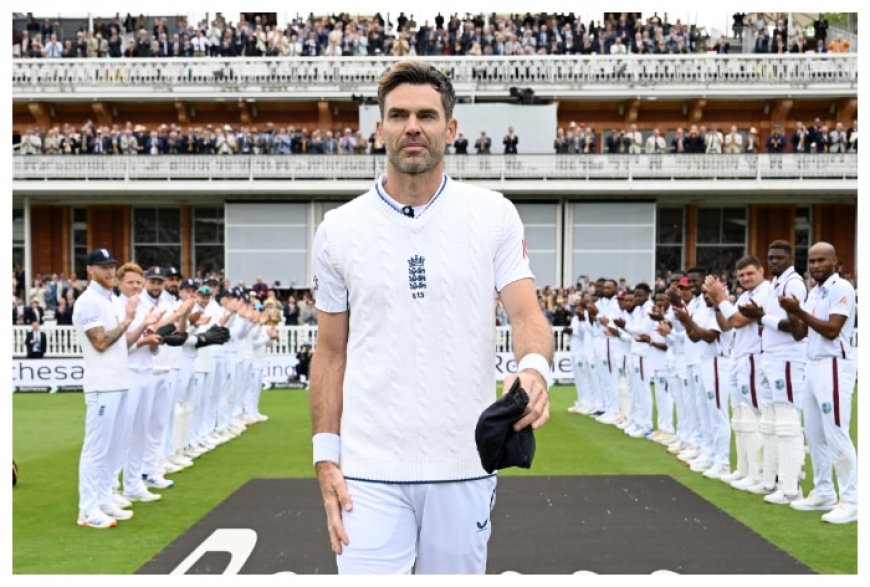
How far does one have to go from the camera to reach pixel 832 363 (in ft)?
30.3

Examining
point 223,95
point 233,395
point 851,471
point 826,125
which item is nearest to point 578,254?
point 826,125

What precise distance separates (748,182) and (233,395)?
954 inches

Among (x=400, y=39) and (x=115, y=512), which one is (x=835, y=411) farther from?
(x=400, y=39)

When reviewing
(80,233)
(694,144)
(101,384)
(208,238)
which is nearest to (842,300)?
(101,384)

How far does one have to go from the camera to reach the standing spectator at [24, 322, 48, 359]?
2588cm

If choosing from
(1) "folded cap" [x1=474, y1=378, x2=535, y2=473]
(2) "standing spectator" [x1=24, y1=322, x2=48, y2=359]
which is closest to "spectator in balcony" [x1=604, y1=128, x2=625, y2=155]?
(2) "standing spectator" [x1=24, y1=322, x2=48, y2=359]

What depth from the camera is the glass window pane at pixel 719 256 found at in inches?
1581

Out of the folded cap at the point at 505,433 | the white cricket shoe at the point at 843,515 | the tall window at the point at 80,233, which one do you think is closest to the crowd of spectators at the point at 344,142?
the tall window at the point at 80,233

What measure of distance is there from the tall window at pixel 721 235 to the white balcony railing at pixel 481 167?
4.24 meters

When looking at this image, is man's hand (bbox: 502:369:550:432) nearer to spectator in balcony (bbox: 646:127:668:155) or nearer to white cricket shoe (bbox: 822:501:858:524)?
white cricket shoe (bbox: 822:501:858:524)

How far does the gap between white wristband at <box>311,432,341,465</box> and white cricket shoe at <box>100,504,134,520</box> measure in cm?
640

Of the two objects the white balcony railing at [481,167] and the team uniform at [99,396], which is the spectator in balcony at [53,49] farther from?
the team uniform at [99,396]

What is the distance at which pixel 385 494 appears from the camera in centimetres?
365

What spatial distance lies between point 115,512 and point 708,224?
33.9 meters
